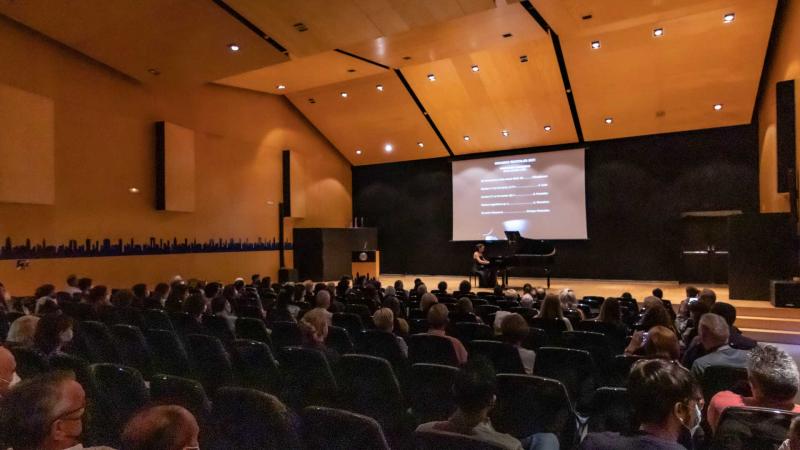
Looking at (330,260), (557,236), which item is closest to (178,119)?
(330,260)

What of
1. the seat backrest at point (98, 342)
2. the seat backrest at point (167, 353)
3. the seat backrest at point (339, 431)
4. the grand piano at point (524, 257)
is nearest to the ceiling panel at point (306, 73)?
the grand piano at point (524, 257)

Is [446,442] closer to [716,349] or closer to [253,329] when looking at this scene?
[716,349]

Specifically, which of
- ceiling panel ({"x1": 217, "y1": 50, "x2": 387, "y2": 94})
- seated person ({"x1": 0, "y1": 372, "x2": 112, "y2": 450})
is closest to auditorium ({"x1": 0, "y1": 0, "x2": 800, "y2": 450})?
seated person ({"x1": 0, "y1": 372, "x2": 112, "y2": 450})

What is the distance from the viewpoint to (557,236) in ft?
45.6

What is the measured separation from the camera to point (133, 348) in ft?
12.0

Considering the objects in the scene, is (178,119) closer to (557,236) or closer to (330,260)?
(330,260)

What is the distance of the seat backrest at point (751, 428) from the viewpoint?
167 cm

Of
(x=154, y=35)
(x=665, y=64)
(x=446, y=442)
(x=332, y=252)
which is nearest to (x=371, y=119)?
(x=332, y=252)

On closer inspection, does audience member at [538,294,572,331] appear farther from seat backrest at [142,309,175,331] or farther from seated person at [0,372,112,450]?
seated person at [0,372,112,450]

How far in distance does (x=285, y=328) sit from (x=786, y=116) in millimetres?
8375

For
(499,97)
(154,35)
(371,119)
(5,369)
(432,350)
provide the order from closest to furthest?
(5,369) → (432,350) → (154,35) → (499,97) → (371,119)

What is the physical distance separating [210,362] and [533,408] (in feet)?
6.91

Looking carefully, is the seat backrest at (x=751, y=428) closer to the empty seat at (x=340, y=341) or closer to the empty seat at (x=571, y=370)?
the empty seat at (x=571, y=370)

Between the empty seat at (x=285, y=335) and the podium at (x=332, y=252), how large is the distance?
9.48 meters
